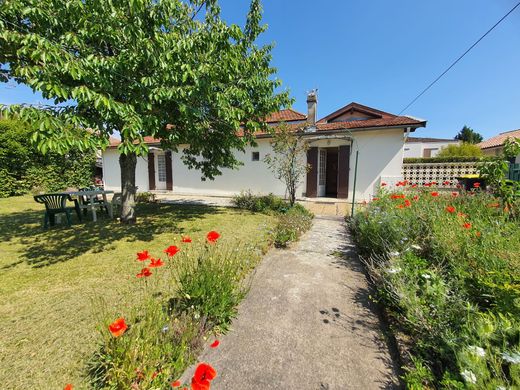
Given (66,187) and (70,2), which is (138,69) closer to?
(70,2)

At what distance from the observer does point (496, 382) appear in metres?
1.14

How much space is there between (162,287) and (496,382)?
3.11 metres

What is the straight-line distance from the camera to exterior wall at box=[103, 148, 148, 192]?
49.2ft

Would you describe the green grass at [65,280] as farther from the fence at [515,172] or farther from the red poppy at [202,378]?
the fence at [515,172]

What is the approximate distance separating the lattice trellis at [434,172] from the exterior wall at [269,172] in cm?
175

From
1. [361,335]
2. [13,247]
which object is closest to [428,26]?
[361,335]

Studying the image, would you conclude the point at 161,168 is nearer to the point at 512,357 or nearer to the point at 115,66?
the point at 115,66

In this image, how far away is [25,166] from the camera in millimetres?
12125

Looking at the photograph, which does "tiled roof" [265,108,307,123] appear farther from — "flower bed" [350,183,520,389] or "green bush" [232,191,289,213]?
"flower bed" [350,183,520,389]

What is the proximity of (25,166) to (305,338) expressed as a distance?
1694 centimetres

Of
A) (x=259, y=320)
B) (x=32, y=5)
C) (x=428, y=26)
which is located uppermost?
(x=428, y=26)

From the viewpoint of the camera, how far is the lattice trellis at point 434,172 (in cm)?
1007

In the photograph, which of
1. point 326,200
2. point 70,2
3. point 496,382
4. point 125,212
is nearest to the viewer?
point 496,382

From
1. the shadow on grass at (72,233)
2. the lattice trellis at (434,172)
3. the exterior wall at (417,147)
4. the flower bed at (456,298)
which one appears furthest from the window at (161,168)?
the exterior wall at (417,147)
